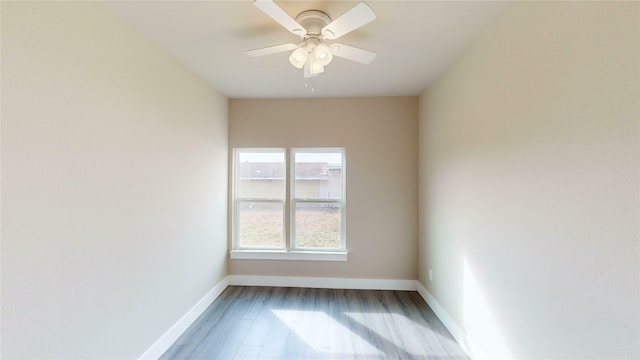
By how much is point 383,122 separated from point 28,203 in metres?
3.25

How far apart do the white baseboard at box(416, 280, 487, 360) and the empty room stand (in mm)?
23

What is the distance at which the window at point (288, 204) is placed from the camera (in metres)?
3.63

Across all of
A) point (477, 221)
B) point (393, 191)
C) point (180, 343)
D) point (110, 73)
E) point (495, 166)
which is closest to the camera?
point (110, 73)

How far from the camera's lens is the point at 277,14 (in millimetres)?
1468

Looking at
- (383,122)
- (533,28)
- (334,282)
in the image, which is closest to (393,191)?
(383,122)

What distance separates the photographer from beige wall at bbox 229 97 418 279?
11.4 ft

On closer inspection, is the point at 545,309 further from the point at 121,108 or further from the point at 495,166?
the point at 121,108

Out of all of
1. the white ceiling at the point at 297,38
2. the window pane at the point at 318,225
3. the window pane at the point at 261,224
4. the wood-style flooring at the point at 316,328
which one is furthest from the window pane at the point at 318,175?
the wood-style flooring at the point at 316,328

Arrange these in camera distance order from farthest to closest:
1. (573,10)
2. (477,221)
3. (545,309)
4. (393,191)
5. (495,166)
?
(393,191) < (477,221) < (495,166) < (545,309) < (573,10)

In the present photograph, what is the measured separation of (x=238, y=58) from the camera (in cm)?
239

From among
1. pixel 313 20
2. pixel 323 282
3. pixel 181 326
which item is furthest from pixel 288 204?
pixel 313 20

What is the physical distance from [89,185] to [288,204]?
7.50ft

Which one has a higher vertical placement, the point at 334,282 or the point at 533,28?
the point at 533,28

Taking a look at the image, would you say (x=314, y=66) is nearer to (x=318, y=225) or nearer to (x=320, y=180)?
(x=320, y=180)
